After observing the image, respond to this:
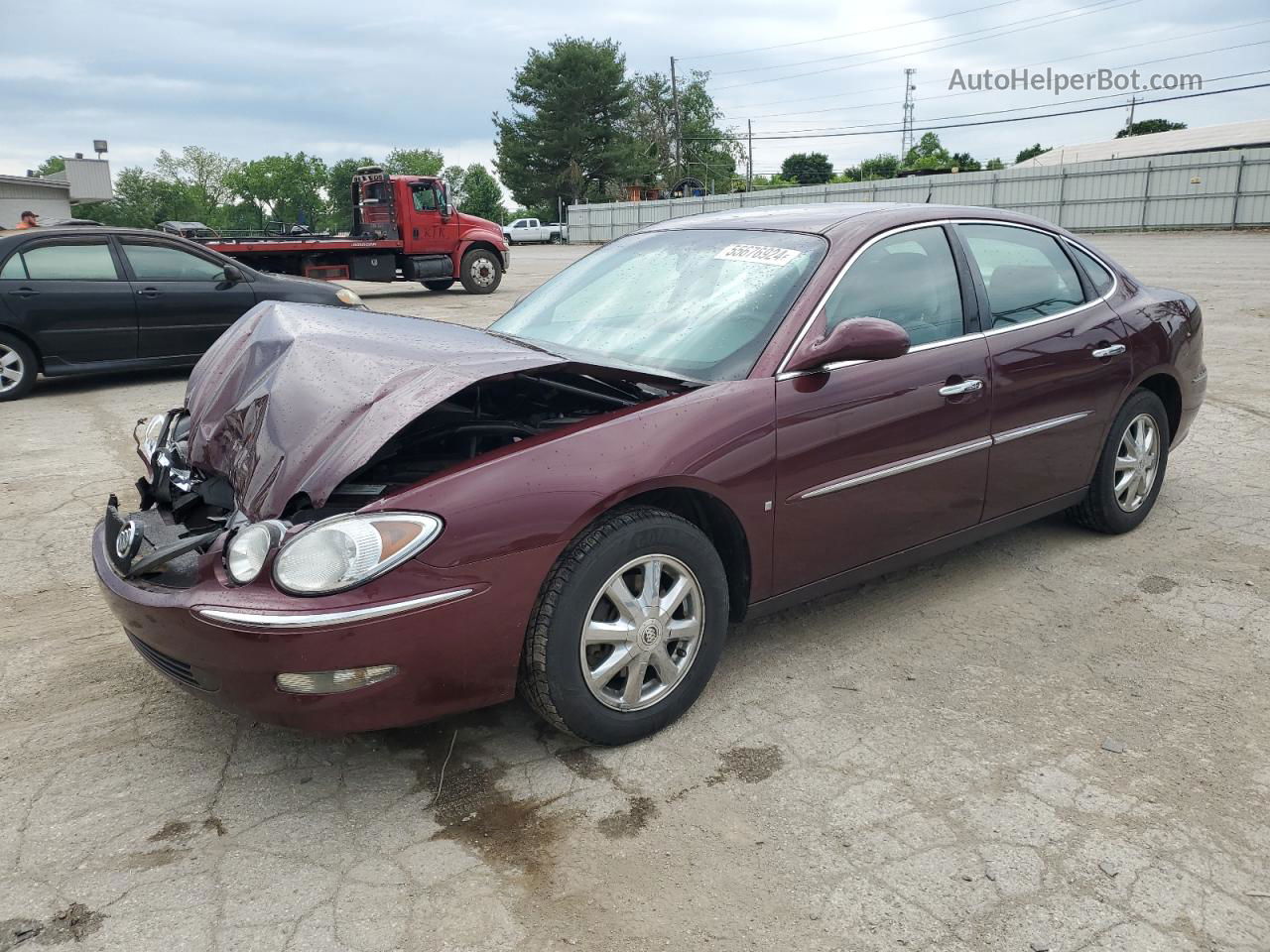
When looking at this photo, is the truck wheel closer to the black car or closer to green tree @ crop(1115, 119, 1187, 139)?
the black car

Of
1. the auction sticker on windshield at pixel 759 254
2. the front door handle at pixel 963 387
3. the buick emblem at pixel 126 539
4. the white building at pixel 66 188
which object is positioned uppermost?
the white building at pixel 66 188

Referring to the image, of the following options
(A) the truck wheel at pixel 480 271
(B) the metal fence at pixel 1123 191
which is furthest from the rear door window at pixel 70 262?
(B) the metal fence at pixel 1123 191

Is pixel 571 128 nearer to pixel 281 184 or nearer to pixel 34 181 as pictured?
pixel 34 181

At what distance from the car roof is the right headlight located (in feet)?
6.43

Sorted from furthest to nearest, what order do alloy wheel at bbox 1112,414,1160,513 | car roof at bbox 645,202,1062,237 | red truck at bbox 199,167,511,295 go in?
1. red truck at bbox 199,167,511,295
2. alloy wheel at bbox 1112,414,1160,513
3. car roof at bbox 645,202,1062,237

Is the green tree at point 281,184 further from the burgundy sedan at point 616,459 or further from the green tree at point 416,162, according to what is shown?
the burgundy sedan at point 616,459

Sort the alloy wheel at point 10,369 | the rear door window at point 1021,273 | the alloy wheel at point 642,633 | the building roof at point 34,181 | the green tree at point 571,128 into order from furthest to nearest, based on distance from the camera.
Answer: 1. the green tree at point 571,128
2. the building roof at point 34,181
3. the alloy wheel at point 10,369
4. the rear door window at point 1021,273
5. the alloy wheel at point 642,633

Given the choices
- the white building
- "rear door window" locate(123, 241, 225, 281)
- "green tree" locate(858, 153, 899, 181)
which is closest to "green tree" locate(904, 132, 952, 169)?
"green tree" locate(858, 153, 899, 181)

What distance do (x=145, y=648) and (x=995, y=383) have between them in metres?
3.07

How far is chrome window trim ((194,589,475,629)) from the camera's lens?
2.41 m

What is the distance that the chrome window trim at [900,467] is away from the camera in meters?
3.31

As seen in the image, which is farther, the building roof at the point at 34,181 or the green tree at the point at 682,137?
the green tree at the point at 682,137

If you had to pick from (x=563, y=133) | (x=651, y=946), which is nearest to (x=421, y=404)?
(x=651, y=946)

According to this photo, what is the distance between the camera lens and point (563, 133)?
61.5m
